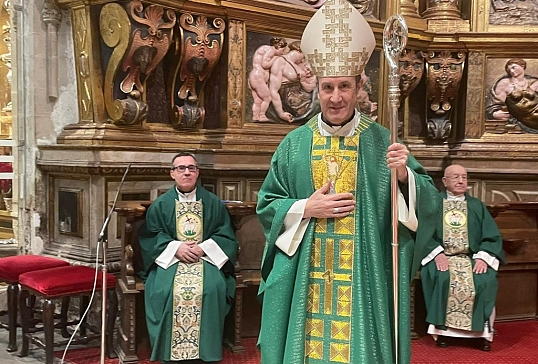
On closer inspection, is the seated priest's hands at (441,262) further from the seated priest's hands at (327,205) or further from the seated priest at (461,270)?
the seated priest's hands at (327,205)

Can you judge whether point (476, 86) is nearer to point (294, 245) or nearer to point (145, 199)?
point (145, 199)

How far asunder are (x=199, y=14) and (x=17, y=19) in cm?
163

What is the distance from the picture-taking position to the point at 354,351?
2912mm

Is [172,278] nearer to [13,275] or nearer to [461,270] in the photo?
[13,275]

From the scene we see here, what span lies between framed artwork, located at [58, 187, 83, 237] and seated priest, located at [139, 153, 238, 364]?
3.20 ft

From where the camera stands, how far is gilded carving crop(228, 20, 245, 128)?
18.8ft

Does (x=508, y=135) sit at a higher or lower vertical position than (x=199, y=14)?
lower

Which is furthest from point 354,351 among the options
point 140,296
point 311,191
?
point 140,296

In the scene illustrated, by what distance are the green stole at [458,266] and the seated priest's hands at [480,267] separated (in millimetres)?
40

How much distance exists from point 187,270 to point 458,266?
2281mm

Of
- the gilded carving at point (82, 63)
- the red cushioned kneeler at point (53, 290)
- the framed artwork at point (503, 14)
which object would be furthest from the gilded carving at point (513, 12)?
the red cushioned kneeler at point (53, 290)

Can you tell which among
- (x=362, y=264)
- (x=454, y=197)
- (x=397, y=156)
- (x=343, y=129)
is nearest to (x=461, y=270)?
(x=454, y=197)

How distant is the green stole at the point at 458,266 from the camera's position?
5.17 metres

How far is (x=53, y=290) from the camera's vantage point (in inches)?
172
